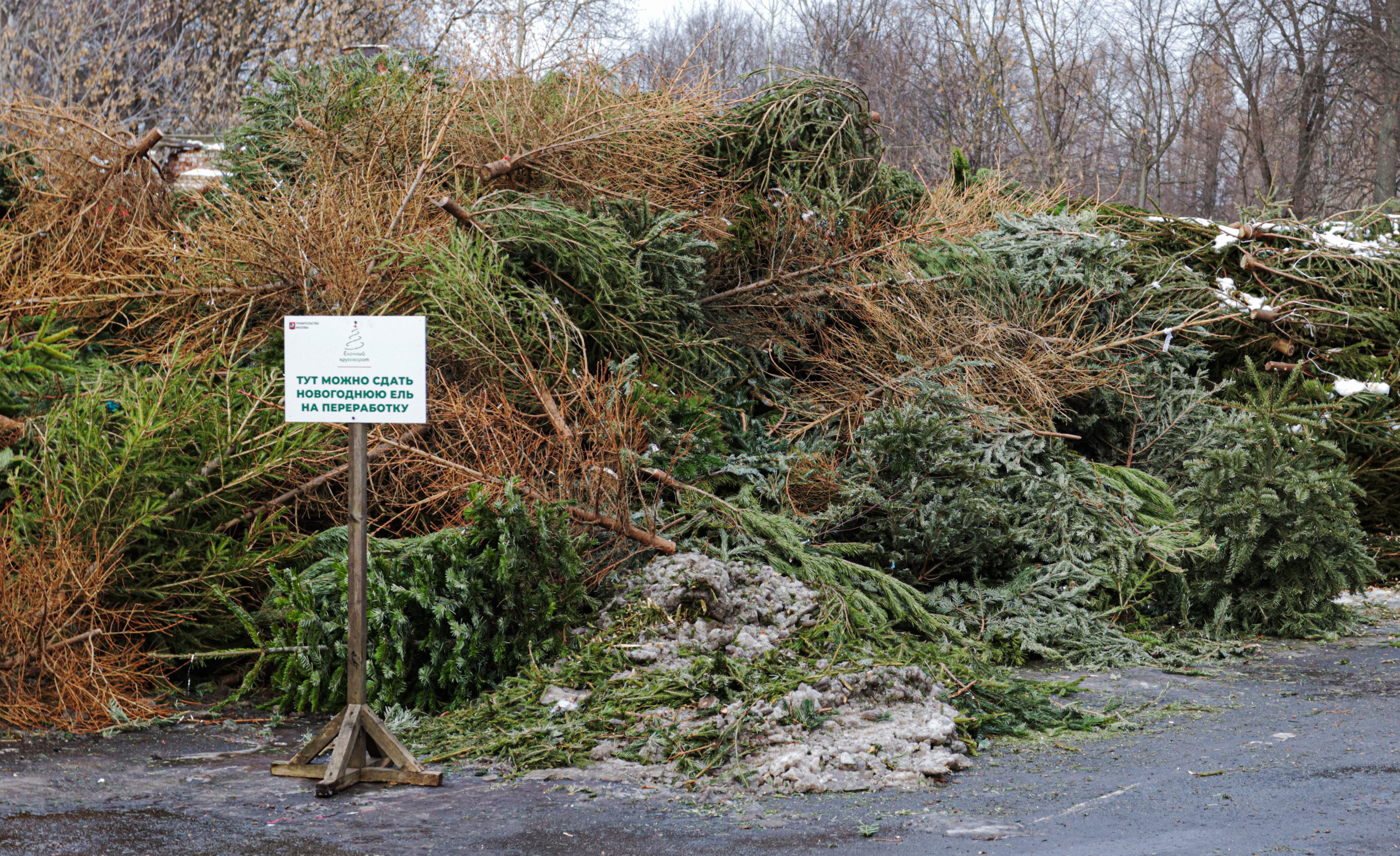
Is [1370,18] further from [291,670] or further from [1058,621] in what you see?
[291,670]

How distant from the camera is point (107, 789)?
13.7 feet

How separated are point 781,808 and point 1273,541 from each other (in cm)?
421

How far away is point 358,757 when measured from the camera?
168 inches

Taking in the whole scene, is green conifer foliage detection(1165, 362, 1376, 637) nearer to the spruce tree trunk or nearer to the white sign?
the white sign

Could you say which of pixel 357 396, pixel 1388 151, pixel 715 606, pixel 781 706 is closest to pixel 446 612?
pixel 357 396

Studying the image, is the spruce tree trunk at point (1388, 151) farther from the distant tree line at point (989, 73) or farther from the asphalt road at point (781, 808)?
the asphalt road at point (781, 808)

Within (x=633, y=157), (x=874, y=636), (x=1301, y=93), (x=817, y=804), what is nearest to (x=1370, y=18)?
(x=1301, y=93)

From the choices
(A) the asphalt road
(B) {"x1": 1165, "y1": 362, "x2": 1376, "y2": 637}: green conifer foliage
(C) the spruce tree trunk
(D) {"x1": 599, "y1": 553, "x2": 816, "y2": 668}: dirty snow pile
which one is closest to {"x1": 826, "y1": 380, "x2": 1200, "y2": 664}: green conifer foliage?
(B) {"x1": 1165, "y1": 362, "x2": 1376, "y2": 637}: green conifer foliage

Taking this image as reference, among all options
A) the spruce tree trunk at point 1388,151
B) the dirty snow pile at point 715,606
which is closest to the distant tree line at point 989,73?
the spruce tree trunk at point 1388,151

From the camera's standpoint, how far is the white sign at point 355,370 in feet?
14.4

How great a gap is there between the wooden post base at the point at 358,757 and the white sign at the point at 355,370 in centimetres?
111

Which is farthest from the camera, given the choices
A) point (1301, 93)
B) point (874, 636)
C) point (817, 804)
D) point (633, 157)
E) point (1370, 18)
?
point (1301, 93)

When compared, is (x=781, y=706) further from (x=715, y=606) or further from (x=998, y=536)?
(x=998, y=536)

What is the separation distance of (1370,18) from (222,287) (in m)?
23.9
